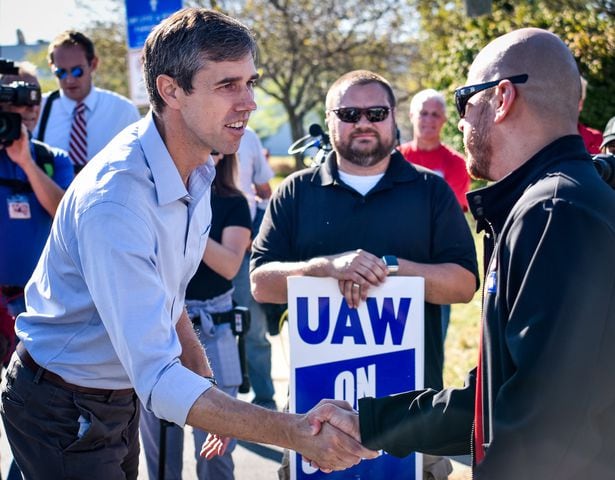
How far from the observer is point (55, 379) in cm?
277

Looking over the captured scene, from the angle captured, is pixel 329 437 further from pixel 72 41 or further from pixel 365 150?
pixel 72 41

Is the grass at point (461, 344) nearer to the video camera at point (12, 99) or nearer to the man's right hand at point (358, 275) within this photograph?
the man's right hand at point (358, 275)

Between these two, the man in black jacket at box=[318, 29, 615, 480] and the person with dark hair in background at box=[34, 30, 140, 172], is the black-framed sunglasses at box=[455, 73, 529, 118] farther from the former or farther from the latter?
the person with dark hair in background at box=[34, 30, 140, 172]

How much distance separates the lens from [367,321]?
3.56 meters

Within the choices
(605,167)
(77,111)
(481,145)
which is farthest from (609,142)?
(77,111)

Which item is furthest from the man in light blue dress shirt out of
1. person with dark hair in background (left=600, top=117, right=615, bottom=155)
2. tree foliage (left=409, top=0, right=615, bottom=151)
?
tree foliage (left=409, top=0, right=615, bottom=151)

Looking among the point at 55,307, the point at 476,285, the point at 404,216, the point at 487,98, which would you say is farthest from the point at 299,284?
the point at 487,98

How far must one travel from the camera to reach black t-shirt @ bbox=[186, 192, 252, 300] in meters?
4.53

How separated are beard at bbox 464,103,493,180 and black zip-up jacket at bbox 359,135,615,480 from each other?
0.27 metres

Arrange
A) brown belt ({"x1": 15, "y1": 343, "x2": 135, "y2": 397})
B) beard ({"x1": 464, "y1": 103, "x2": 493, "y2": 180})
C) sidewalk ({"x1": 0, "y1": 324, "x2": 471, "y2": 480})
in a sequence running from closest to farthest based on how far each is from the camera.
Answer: beard ({"x1": 464, "y1": 103, "x2": 493, "y2": 180}) → brown belt ({"x1": 15, "y1": 343, "x2": 135, "y2": 397}) → sidewalk ({"x1": 0, "y1": 324, "x2": 471, "y2": 480})

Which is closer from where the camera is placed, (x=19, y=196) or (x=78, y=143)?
(x=19, y=196)

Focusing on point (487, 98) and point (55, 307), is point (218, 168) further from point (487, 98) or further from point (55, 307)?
point (487, 98)

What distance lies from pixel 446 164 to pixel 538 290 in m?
5.21

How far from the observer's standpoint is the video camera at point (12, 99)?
4.41 metres
